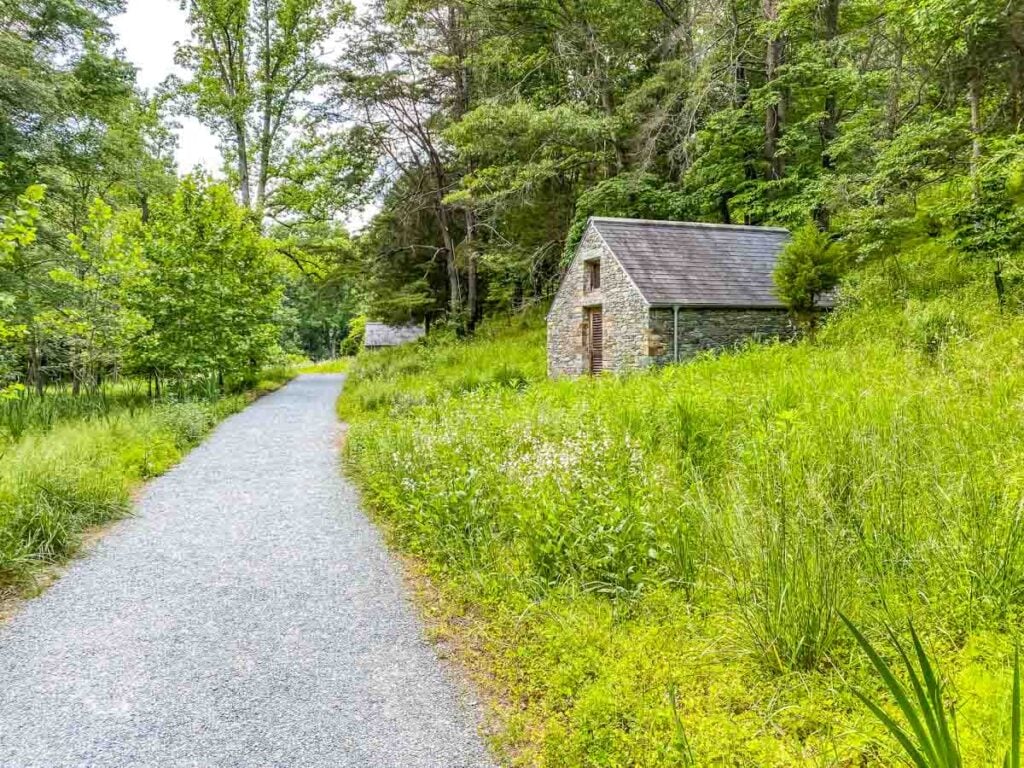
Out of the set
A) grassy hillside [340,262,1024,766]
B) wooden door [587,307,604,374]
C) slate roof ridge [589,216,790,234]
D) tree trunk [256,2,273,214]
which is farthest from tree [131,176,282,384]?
slate roof ridge [589,216,790,234]

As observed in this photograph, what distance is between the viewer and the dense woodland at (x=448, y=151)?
33.1 feet

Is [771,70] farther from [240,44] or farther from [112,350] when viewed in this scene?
[240,44]

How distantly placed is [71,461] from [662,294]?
37.1 feet

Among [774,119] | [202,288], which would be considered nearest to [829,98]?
[774,119]

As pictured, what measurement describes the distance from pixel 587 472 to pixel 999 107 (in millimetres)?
12735

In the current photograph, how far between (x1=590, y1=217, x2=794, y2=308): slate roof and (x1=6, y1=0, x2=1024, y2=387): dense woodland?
4.75 ft

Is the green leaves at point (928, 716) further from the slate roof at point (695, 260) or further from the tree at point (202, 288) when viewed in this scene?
the tree at point (202, 288)

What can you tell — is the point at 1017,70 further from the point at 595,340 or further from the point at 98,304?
the point at 98,304

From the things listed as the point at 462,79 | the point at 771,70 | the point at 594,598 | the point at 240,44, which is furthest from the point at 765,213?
the point at 240,44

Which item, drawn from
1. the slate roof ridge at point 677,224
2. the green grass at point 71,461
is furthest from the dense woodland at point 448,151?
the green grass at point 71,461

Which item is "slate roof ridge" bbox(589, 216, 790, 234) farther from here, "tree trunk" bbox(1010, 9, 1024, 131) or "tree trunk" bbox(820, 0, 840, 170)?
"tree trunk" bbox(1010, 9, 1024, 131)

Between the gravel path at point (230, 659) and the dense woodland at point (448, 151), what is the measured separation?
2.75 metres

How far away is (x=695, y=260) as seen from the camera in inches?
574

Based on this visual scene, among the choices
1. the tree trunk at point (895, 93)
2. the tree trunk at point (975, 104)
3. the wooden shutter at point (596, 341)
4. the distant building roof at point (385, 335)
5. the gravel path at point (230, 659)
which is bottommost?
the gravel path at point (230, 659)
